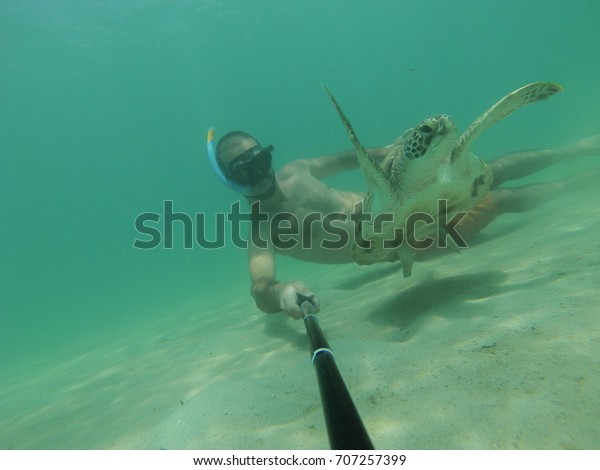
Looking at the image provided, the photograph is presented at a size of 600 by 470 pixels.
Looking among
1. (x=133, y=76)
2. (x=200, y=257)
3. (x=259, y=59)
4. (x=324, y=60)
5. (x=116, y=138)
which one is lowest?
(x=200, y=257)

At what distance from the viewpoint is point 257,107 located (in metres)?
57.9

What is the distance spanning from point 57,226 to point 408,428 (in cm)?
9553

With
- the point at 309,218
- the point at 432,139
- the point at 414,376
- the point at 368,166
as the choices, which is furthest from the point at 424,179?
the point at 309,218

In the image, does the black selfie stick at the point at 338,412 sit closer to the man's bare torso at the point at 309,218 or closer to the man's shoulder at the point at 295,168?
the man's bare torso at the point at 309,218

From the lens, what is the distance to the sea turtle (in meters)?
2.02

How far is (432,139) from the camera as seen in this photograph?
197 cm

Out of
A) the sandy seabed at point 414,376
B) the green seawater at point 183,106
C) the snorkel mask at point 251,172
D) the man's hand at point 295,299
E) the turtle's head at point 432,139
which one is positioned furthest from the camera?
the green seawater at point 183,106

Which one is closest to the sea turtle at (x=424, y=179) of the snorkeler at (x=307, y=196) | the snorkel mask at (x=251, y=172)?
the snorkeler at (x=307, y=196)

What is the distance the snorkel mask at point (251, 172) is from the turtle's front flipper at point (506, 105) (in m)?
2.14

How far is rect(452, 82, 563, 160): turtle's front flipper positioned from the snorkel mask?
2145 mm

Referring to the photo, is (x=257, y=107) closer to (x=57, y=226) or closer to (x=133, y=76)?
(x=133, y=76)

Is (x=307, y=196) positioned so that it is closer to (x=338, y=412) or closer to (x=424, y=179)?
(x=424, y=179)

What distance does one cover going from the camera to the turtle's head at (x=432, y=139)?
76.5 inches

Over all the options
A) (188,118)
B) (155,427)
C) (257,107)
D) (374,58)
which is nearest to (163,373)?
(155,427)
